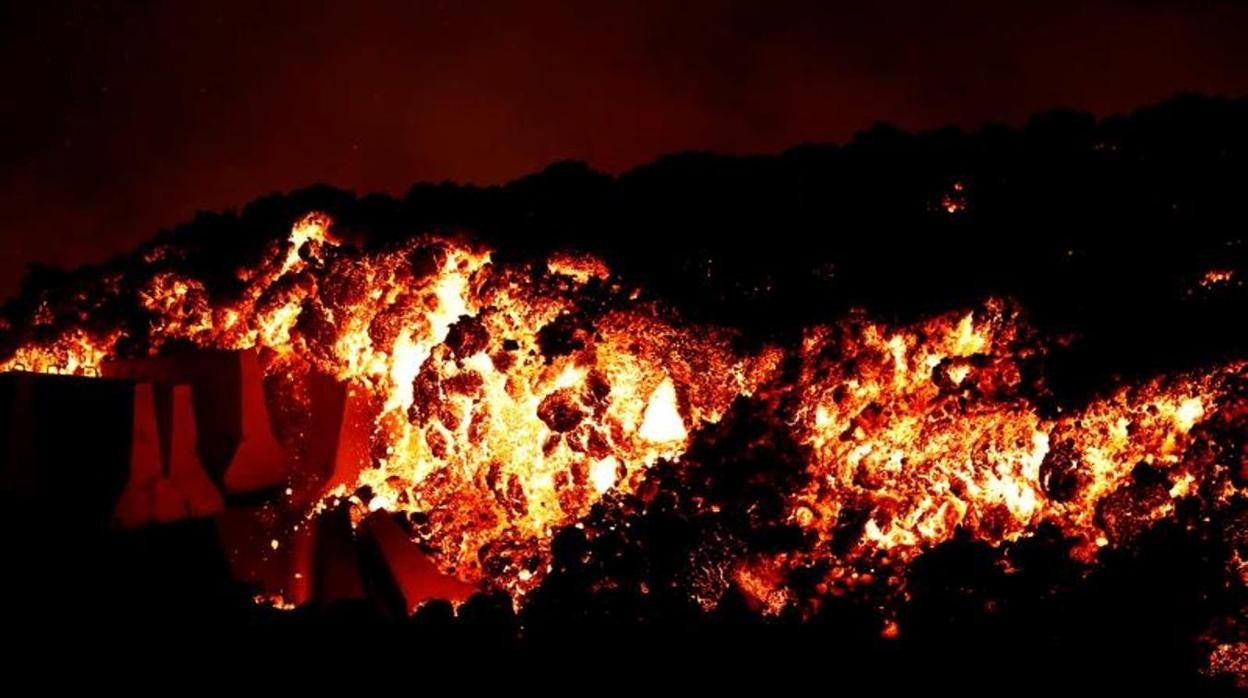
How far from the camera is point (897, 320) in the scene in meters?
5.67

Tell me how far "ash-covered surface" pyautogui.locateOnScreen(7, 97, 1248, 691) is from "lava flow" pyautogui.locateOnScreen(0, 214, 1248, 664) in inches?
3.3

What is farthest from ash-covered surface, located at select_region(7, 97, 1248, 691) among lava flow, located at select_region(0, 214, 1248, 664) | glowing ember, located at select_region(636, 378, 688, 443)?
glowing ember, located at select_region(636, 378, 688, 443)

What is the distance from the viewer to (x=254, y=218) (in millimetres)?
7898

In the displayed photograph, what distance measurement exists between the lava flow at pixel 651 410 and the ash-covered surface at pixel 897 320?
0.08 metres

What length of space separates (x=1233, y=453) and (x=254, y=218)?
610cm

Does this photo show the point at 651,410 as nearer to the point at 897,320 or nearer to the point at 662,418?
the point at 662,418

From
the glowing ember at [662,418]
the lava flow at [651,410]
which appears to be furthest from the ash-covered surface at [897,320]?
the glowing ember at [662,418]

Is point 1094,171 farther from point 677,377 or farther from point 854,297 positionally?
point 677,377

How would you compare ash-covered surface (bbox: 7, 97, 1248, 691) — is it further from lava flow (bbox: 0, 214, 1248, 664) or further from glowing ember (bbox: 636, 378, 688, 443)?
glowing ember (bbox: 636, 378, 688, 443)

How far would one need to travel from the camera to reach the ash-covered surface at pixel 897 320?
4.70 m

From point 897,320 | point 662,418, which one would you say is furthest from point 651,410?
point 897,320

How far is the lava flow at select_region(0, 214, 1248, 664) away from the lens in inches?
201

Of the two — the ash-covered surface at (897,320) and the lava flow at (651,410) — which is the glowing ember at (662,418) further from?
the ash-covered surface at (897,320)

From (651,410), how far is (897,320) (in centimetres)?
132
